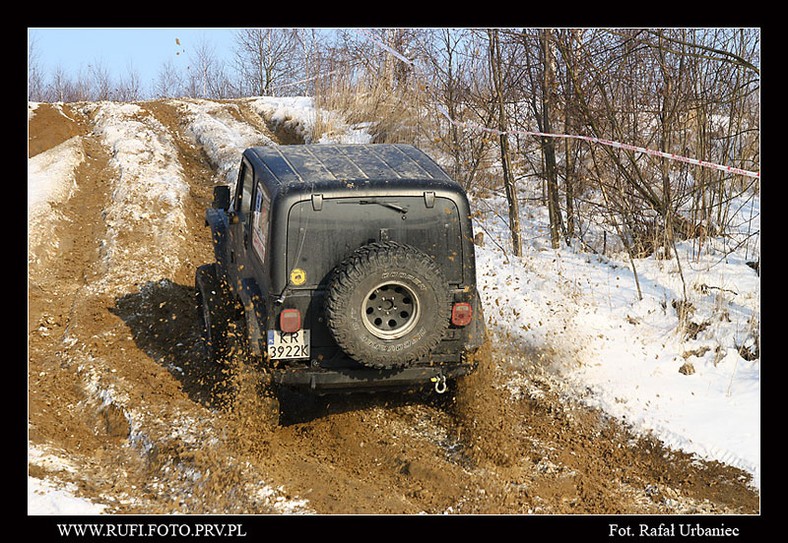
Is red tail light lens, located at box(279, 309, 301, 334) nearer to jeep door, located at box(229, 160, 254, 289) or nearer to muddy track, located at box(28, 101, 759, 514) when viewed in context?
muddy track, located at box(28, 101, 759, 514)

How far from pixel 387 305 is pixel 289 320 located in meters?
0.73

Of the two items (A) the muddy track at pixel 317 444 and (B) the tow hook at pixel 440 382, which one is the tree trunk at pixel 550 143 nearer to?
(A) the muddy track at pixel 317 444

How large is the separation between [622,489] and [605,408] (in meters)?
1.48

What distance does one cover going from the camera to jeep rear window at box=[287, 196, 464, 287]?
5879 millimetres

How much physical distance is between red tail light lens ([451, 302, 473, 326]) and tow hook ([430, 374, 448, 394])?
1.38 feet

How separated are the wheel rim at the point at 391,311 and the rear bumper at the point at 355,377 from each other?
1.44 ft

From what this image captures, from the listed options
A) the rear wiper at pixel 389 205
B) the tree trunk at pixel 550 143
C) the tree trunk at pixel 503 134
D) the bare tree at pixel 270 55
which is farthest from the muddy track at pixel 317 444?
the bare tree at pixel 270 55

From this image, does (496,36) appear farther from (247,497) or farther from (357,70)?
(357,70)

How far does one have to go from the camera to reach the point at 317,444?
20.5 feet

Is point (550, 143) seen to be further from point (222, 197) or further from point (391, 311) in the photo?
point (391, 311)

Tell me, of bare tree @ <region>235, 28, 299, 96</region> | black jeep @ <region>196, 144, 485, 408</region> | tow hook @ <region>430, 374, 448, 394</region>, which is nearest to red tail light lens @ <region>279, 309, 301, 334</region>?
black jeep @ <region>196, 144, 485, 408</region>

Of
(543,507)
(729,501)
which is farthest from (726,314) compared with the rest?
(543,507)

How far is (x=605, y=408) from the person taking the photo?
276 inches

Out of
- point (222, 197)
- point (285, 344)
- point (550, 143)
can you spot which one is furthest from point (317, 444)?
point (550, 143)
